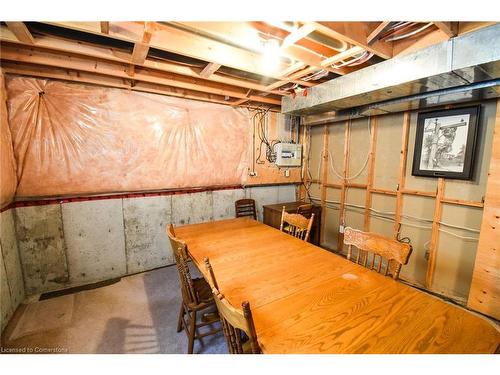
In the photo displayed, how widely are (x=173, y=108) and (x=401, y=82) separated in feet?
8.18

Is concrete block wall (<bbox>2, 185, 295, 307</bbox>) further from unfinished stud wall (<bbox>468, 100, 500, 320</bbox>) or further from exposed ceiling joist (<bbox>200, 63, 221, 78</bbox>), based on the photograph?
unfinished stud wall (<bbox>468, 100, 500, 320</bbox>)

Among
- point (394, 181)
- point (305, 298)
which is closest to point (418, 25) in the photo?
point (394, 181)

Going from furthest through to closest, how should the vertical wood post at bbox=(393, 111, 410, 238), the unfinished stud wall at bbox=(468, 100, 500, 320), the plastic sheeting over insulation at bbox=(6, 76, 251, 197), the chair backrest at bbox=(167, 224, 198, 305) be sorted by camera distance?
the vertical wood post at bbox=(393, 111, 410, 238)
the plastic sheeting over insulation at bbox=(6, 76, 251, 197)
the unfinished stud wall at bbox=(468, 100, 500, 320)
the chair backrest at bbox=(167, 224, 198, 305)

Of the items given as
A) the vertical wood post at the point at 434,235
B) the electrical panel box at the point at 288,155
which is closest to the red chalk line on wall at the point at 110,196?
the electrical panel box at the point at 288,155

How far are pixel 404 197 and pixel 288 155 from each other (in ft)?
5.76

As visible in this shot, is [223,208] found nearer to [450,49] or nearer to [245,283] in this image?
[245,283]

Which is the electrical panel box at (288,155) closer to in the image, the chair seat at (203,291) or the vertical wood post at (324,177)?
the vertical wood post at (324,177)

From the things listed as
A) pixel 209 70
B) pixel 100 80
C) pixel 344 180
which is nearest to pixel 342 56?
pixel 209 70

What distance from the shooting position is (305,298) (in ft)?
3.67

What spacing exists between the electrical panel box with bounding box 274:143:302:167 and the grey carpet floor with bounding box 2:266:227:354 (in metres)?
2.42

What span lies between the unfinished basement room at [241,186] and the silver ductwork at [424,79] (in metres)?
0.01

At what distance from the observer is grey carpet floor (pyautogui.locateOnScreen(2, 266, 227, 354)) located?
5.64 feet

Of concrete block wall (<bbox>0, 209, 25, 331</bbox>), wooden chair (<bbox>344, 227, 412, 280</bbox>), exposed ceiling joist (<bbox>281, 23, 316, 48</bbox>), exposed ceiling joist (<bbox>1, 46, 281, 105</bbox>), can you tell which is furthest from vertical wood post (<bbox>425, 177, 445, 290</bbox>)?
concrete block wall (<bbox>0, 209, 25, 331</bbox>)

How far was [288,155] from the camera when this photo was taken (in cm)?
377
